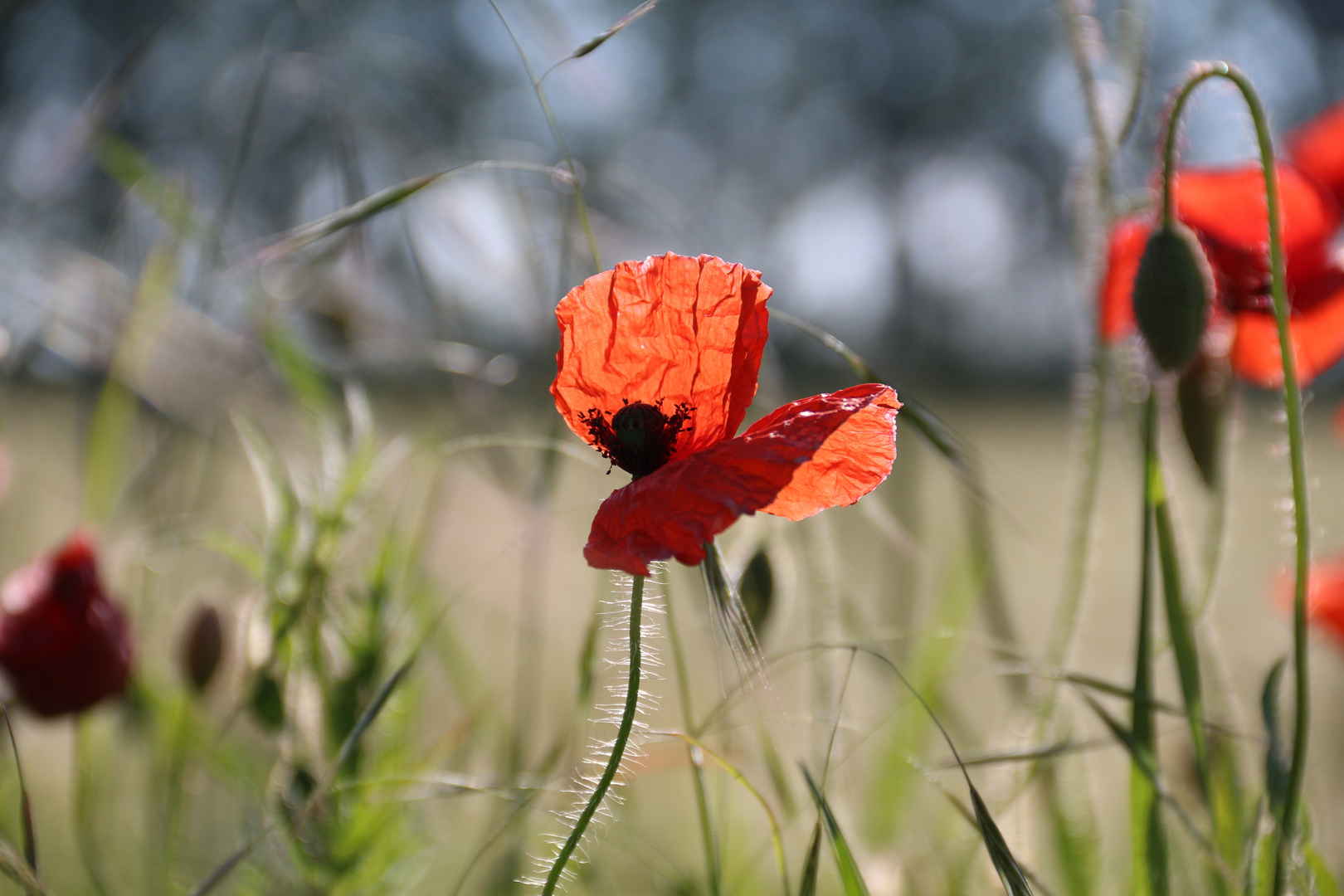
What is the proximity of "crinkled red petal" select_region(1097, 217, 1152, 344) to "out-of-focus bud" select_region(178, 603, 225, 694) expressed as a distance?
476mm

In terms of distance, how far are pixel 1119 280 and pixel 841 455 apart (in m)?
0.26

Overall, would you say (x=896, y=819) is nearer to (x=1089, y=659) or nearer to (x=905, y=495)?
(x=905, y=495)

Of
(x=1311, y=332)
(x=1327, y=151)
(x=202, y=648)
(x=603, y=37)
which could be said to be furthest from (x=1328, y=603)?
(x=202, y=648)

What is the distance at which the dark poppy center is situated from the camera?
31 centimetres

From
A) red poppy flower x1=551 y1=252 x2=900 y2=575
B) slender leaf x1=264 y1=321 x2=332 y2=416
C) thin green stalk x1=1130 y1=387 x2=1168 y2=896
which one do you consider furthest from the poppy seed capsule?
slender leaf x1=264 y1=321 x2=332 y2=416

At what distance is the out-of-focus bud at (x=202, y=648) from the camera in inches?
21.1

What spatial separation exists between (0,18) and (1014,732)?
535mm

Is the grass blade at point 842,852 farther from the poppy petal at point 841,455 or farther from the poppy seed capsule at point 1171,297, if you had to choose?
the poppy seed capsule at point 1171,297

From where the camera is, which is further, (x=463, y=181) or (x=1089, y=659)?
(x=1089, y=659)

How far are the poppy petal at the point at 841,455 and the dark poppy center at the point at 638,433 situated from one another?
40 mm

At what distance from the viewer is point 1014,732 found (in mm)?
471

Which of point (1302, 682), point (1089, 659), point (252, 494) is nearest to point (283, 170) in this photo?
point (252, 494)

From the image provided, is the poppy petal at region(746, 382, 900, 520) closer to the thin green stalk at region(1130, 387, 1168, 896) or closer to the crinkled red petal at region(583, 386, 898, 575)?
the crinkled red petal at region(583, 386, 898, 575)

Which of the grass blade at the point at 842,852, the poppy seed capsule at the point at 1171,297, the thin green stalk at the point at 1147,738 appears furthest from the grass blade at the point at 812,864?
the poppy seed capsule at the point at 1171,297
